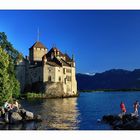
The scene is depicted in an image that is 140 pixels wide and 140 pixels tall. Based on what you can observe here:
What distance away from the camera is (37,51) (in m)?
59.6

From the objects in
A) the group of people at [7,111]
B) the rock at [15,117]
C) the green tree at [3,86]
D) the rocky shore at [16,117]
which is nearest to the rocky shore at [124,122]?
the rocky shore at [16,117]

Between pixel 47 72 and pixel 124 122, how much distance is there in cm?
3624

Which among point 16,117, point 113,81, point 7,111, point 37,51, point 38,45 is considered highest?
point 38,45

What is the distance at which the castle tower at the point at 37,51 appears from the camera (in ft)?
195

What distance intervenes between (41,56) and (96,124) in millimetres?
40569

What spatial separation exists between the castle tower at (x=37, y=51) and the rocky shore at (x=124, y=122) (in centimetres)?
3887

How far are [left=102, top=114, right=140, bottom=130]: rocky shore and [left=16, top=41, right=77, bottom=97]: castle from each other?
1297 inches

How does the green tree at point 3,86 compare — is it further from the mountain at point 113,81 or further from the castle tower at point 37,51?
the mountain at point 113,81

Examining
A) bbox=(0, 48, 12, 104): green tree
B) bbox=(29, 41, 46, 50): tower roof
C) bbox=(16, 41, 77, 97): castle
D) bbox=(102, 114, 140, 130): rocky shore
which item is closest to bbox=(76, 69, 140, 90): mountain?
bbox=(29, 41, 46, 50): tower roof

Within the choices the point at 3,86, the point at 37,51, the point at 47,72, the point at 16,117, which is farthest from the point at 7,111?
the point at 37,51

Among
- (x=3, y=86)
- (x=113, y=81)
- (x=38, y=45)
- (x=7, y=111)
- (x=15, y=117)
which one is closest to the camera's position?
(x=15, y=117)

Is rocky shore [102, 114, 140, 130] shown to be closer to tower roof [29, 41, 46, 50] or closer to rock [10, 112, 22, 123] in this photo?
rock [10, 112, 22, 123]

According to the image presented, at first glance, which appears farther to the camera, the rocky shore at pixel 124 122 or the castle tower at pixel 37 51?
the castle tower at pixel 37 51

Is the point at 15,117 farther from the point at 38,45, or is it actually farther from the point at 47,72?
the point at 38,45
